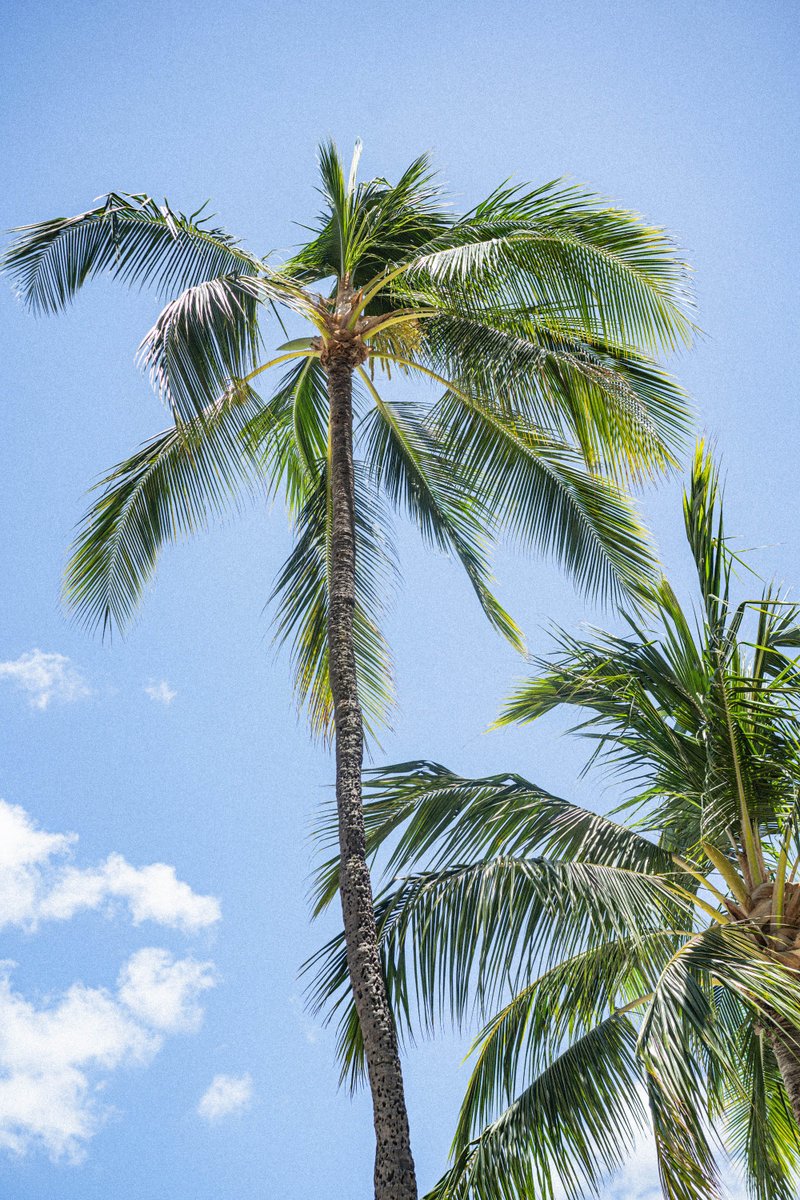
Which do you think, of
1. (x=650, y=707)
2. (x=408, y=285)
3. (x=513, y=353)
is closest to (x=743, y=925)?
(x=650, y=707)

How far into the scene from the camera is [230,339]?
6.93 meters

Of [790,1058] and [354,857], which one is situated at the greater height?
[354,857]

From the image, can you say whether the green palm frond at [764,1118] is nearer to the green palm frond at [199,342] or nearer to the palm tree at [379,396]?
the palm tree at [379,396]

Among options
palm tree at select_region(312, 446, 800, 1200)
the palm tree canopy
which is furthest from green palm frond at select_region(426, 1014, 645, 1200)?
the palm tree canopy

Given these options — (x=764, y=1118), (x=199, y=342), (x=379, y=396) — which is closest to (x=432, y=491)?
(x=379, y=396)

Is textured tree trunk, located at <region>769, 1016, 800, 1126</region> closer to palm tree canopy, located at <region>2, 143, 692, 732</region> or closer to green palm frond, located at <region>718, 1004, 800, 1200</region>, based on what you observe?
green palm frond, located at <region>718, 1004, 800, 1200</region>

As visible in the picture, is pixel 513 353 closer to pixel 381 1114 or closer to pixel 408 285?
pixel 408 285

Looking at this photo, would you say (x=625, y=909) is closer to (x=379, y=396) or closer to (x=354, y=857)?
(x=354, y=857)

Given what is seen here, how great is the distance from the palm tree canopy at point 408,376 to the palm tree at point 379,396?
16mm

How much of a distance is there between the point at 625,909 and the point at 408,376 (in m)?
4.93

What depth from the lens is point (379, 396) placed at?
9328mm

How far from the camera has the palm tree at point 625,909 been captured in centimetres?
546

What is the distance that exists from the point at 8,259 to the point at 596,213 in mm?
3955

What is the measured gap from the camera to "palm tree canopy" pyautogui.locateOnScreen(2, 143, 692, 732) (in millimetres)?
7676
